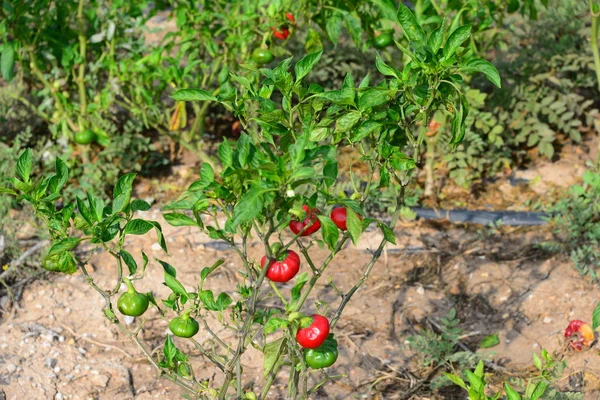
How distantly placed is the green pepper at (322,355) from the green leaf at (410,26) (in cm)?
73

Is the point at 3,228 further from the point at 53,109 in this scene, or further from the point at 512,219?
the point at 512,219

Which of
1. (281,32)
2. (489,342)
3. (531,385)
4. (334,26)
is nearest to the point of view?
(531,385)

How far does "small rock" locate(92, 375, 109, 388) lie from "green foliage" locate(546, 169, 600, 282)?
1820 mm

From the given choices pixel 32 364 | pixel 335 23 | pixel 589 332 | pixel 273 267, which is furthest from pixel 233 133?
pixel 273 267

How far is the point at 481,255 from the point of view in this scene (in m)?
3.26

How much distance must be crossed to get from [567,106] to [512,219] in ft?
3.21

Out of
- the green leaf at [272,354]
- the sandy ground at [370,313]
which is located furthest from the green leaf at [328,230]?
the sandy ground at [370,313]

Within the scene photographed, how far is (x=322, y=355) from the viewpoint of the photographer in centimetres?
173

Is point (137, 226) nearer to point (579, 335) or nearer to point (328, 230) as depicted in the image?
point (328, 230)

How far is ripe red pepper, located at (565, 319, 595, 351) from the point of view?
259 cm

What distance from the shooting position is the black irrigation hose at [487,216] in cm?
348

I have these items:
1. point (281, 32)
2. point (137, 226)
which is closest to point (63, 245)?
point (137, 226)

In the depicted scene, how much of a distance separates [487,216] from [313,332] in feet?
6.90

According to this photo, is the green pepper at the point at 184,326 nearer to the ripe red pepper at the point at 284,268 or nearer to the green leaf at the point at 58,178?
the ripe red pepper at the point at 284,268
